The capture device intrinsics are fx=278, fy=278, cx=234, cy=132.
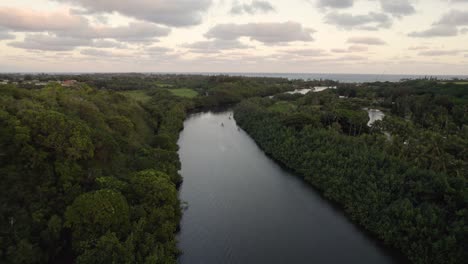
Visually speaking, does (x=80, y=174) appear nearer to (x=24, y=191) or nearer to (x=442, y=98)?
(x=24, y=191)

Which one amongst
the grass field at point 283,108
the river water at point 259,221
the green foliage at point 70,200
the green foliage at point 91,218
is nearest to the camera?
the green foliage at point 70,200

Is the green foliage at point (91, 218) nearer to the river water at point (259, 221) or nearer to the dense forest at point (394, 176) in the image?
the river water at point (259, 221)

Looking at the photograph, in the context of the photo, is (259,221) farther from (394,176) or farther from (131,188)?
(394,176)

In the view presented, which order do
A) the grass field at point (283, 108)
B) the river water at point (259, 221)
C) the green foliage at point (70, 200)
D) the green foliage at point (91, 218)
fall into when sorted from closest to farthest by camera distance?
1. the green foliage at point (70, 200)
2. the green foliage at point (91, 218)
3. the river water at point (259, 221)
4. the grass field at point (283, 108)

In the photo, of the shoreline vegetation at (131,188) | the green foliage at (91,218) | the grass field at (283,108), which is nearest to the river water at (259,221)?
the shoreline vegetation at (131,188)

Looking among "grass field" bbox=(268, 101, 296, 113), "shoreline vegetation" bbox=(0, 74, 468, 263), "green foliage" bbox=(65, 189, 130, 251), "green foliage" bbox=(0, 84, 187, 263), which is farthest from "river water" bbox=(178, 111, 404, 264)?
"grass field" bbox=(268, 101, 296, 113)

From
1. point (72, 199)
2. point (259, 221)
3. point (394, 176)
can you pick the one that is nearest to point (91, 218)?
point (72, 199)

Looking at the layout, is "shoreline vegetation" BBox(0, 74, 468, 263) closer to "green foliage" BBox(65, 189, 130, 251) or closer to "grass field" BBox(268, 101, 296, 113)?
"green foliage" BBox(65, 189, 130, 251)

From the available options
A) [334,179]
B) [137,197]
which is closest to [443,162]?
[334,179]
